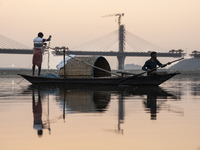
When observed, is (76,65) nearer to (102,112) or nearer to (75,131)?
(102,112)

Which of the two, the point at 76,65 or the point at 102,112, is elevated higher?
the point at 76,65

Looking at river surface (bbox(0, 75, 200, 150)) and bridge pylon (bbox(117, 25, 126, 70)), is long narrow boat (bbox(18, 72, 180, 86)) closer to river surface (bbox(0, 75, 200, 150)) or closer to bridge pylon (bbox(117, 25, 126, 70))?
river surface (bbox(0, 75, 200, 150))

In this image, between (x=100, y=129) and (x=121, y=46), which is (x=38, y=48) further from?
(x=121, y=46)

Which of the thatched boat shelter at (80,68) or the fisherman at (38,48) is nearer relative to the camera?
the fisherman at (38,48)

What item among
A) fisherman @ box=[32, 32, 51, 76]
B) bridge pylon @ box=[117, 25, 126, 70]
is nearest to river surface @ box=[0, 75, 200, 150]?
fisherman @ box=[32, 32, 51, 76]

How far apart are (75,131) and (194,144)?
1.71 metres

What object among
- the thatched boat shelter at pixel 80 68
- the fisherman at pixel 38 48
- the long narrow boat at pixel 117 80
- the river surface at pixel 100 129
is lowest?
the river surface at pixel 100 129

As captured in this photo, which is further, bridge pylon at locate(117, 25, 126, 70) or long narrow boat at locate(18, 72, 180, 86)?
bridge pylon at locate(117, 25, 126, 70)

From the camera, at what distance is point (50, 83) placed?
1847 centimetres

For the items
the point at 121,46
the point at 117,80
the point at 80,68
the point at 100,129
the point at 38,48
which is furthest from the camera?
the point at 121,46

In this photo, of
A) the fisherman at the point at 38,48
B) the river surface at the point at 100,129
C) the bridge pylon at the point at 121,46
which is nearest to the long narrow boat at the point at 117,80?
the fisherman at the point at 38,48

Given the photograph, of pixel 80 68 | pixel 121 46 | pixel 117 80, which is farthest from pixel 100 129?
pixel 121 46

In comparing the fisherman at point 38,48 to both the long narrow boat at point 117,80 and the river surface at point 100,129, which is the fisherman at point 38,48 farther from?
the river surface at point 100,129

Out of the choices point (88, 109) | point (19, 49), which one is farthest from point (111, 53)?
point (88, 109)
